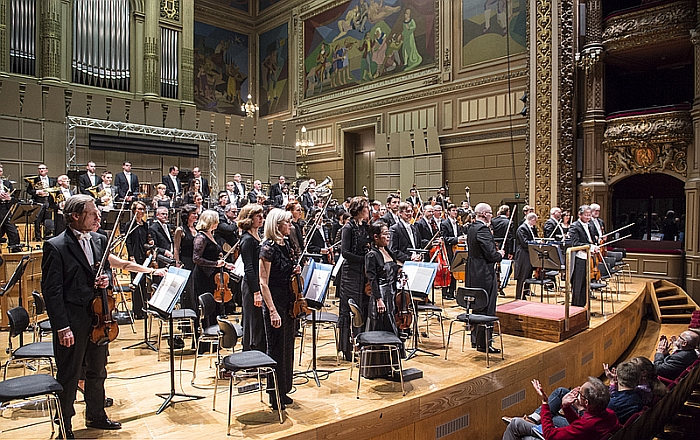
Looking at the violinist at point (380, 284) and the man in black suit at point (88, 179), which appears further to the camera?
the man in black suit at point (88, 179)

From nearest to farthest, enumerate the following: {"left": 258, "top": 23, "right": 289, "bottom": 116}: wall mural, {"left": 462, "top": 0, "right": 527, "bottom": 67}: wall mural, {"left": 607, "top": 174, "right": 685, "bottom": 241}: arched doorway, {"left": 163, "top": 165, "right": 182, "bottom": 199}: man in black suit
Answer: {"left": 163, "top": 165, "right": 182, "bottom": 199}: man in black suit, {"left": 607, "top": 174, "right": 685, "bottom": 241}: arched doorway, {"left": 462, "top": 0, "right": 527, "bottom": 67}: wall mural, {"left": 258, "top": 23, "right": 289, "bottom": 116}: wall mural

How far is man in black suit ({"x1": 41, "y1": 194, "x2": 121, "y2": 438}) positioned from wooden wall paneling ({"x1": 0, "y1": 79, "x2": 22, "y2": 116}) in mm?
10244

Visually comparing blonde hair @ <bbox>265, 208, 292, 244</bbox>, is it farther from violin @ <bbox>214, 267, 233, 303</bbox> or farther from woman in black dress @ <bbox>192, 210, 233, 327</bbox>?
violin @ <bbox>214, 267, 233, 303</bbox>

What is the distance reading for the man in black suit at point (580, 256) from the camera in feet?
23.3

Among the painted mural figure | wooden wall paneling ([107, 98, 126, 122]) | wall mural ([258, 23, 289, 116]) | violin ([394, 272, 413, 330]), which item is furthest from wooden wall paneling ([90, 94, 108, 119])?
violin ([394, 272, 413, 330])

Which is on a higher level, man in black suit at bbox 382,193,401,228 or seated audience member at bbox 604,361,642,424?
man in black suit at bbox 382,193,401,228

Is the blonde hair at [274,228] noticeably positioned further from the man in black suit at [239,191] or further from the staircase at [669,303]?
the staircase at [669,303]

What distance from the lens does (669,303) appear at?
10.2 m

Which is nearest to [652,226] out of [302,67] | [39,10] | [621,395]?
[621,395]

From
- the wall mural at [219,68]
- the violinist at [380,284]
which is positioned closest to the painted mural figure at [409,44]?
the wall mural at [219,68]

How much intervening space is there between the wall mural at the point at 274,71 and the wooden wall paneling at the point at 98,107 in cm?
748

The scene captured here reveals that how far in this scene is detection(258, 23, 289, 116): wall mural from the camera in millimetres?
19312

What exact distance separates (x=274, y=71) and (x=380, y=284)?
54.1ft

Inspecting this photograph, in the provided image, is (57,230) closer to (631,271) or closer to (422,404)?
(422,404)
